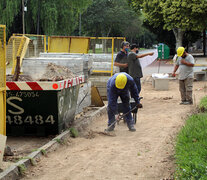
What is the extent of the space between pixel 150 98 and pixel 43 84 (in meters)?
7.21

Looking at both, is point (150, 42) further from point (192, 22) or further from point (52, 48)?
point (52, 48)

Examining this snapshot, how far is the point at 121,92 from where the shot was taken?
28.5ft

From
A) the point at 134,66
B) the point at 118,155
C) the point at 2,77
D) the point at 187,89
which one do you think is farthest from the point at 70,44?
the point at 2,77

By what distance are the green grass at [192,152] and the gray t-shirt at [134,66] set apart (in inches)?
118

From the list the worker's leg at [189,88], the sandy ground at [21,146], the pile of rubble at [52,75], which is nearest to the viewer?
the sandy ground at [21,146]

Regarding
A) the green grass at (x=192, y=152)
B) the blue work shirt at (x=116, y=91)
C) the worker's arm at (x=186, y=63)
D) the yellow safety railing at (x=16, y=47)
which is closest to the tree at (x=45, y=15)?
the yellow safety railing at (x=16, y=47)

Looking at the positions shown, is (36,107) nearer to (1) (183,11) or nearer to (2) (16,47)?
(2) (16,47)

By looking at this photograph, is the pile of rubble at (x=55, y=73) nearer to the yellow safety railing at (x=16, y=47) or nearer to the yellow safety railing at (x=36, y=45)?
the yellow safety railing at (x=16, y=47)

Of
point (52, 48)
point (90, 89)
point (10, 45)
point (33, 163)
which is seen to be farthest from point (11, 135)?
point (10, 45)

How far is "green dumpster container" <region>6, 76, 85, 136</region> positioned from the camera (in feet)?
24.9

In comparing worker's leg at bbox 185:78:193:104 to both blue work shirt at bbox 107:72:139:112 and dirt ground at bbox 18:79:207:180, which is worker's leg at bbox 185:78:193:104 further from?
blue work shirt at bbox 107:72:139:112

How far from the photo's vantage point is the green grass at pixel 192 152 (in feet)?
16.8

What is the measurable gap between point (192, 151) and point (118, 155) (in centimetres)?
124

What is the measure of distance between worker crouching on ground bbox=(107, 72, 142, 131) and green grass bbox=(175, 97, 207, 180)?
4.02ft
